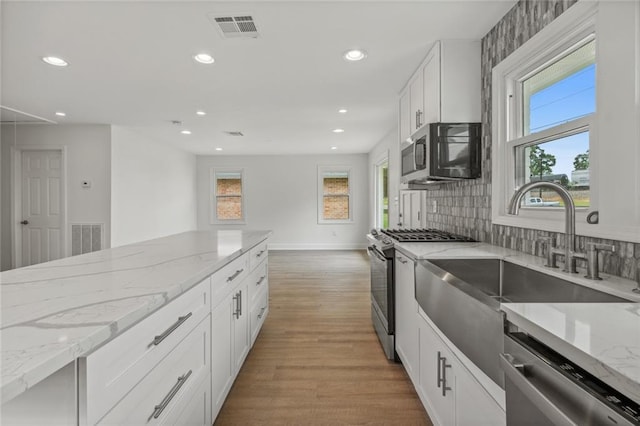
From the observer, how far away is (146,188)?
6.12 metres

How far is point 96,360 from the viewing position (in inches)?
29.7

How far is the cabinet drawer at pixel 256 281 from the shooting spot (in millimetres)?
2443

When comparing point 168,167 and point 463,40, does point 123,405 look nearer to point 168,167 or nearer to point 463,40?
point 463,40

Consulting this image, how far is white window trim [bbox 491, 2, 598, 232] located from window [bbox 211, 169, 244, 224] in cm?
704

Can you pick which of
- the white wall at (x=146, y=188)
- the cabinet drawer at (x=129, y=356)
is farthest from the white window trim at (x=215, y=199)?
the cabinet drawer at (x=129, y=356)

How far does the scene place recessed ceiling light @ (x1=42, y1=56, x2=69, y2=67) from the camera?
281 cm

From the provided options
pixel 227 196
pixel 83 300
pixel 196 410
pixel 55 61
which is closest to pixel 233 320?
pixel 196 410

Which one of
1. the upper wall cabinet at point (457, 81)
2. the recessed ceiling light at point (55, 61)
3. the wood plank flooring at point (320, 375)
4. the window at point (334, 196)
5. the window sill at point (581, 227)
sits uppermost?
the recessed ceiling light at point (55, 61)

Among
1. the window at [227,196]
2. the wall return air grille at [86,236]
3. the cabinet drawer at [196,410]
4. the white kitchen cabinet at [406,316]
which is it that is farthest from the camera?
the window at [227,196]

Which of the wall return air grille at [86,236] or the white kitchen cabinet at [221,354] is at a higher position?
the wall return air grille at [86,236]

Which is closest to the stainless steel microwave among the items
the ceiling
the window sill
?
the window sill

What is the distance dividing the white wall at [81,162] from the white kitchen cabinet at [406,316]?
4.94m

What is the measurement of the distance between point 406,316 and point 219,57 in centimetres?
259

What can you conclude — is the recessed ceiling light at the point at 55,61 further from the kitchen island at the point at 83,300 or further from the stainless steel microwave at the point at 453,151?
the stainless steel microwave at the point at 453,151
